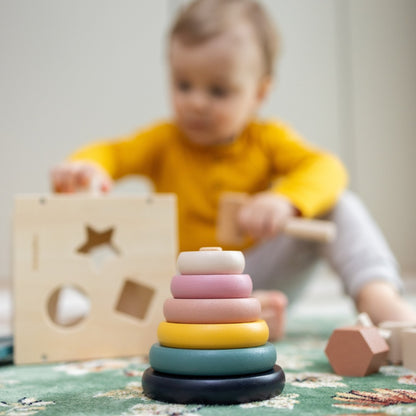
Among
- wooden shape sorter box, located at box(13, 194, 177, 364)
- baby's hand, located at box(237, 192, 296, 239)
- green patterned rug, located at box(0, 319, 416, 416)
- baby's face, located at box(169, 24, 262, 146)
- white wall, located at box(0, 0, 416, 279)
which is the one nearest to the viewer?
green patterned rug, located at box(0, 319, 416, 416)

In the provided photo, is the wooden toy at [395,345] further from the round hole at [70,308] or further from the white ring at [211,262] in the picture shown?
the round hole at [70,308]

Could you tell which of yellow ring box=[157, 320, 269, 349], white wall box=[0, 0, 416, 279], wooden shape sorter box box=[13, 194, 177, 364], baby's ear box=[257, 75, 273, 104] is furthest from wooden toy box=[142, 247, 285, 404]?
white wall box=[0, 0, 416, 279]

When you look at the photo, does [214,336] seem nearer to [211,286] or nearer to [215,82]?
[211,286]

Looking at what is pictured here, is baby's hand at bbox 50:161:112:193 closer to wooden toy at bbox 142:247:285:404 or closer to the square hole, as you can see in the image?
the square hole

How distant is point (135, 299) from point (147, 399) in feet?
0.98

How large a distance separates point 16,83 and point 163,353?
1378mm

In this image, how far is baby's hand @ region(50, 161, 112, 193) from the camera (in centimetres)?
87

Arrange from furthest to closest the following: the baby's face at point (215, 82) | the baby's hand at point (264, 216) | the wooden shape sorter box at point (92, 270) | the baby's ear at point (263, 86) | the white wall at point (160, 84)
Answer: the white wall at point (160, 84) < the baby's ear at point (263, 86) < the baby's face at point (215, 82) < the baby's hand at point (264, 216) < the wooden shape sorter box at point (92, 270)

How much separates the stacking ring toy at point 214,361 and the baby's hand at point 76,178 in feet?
1.50

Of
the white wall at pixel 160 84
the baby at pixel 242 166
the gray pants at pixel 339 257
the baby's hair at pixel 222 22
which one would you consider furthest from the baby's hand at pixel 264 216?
the white wall at pixel 160 84

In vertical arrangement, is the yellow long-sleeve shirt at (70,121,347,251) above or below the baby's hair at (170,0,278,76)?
below

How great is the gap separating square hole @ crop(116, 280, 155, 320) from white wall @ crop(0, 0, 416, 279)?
99 centimetres

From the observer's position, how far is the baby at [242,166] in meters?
0.88

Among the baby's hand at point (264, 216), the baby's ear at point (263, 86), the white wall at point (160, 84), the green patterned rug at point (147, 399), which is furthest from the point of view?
the white wall at point (160, 84)
